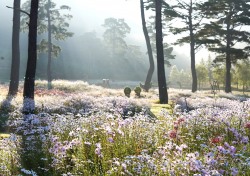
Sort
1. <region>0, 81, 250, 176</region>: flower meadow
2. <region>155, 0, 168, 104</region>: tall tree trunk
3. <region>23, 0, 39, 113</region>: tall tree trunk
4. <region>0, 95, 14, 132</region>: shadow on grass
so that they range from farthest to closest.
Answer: <region>155, 0, 168, 104</region>: tall tree trunk, <region>23, 0, 39, 113</region>: tall tree trunk, <region>0, 95, 14, 132</region>: shadow on grass, <region>0, 81, 250, 176</region>: flower meadow

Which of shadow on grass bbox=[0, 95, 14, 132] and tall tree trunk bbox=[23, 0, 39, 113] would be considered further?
tall tree trunk bbox=[23, 0, 39, 113]

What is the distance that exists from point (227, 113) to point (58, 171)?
5.20 meters

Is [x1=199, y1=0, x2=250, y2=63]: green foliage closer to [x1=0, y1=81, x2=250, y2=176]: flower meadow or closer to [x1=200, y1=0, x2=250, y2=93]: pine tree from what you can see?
[x1=200, y1=0, x2=250, y2=93]: pine tree

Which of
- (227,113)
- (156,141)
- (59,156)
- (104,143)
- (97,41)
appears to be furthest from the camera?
(97,41)

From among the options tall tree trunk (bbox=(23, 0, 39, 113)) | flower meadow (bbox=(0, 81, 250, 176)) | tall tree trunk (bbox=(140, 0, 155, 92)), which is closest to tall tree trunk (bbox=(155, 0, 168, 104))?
tall tree trunk (bbox=(23, 0, 39, 113))

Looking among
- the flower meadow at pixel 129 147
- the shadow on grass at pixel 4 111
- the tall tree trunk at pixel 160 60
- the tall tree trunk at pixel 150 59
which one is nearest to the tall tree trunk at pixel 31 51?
the shadow on grass at pixel 4 111

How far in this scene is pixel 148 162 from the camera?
19.2 feet

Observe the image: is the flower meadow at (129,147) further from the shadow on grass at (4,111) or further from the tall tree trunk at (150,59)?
the tall tree trunk at (150,59)

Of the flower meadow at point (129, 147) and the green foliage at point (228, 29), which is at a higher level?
the green foliage at point (228, 29)

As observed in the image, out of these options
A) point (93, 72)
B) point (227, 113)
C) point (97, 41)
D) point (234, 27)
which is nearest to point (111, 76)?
point (93, 72)

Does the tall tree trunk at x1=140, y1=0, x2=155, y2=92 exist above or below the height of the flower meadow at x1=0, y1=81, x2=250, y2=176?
above

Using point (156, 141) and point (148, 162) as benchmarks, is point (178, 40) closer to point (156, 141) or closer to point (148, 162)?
point (156, 141)

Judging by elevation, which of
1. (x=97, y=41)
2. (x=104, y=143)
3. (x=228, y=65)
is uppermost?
(x=97, y=41)

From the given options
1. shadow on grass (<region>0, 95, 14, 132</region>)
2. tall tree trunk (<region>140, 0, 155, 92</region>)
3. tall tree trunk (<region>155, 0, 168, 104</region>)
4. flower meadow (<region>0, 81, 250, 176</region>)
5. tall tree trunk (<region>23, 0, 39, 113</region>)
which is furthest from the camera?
tall tree trunk (<region>140, 0, 155, 92</region>)
